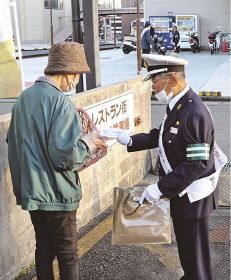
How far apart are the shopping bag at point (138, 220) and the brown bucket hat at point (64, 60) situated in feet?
2.75

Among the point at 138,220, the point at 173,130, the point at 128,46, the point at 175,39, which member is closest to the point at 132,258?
the point at 138,220

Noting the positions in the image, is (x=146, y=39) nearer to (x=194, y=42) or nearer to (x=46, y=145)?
(x=194, y=42)

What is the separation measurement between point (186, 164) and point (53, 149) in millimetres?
734

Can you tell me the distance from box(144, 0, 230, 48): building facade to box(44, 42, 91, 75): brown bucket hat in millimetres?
28961

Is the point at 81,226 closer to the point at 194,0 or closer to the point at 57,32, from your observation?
the point at 57,32

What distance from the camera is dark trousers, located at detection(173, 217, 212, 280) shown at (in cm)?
290

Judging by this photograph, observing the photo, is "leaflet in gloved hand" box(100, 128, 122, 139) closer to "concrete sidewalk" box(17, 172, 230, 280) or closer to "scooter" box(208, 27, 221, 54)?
"concrete sidewalk" box(17, 172, 230, 280)

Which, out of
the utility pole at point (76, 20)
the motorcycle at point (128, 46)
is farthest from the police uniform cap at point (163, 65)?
the motorcycle at point (128, 46)

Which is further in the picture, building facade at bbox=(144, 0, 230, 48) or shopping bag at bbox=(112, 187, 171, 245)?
building facade at bbox=(144, 0, 230, 48)

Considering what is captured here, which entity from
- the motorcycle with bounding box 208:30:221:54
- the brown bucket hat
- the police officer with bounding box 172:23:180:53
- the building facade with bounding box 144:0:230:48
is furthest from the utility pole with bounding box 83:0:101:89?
the building facade with bounding box 144:0:230:48

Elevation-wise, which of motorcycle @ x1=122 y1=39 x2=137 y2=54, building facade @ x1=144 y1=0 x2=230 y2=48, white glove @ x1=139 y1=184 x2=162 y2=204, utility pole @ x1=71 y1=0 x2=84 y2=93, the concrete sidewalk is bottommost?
the concrete sidewalk

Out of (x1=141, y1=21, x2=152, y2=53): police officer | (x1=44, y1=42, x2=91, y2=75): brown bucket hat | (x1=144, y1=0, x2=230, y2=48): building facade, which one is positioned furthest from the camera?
(x1=144, y1=0, x2=230, y2=48): building facade

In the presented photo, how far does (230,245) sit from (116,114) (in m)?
1.76

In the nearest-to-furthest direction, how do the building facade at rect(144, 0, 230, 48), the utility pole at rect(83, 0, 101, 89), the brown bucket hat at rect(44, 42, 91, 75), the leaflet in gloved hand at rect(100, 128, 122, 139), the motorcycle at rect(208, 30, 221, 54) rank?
1. the brown bucket hat at rect(44, 42, 91, 75)
2. the leaflet in gloved hand at rect(100, 128, 122, 139)
3. the utility pole at rect(83, 0, 101, 89)
4. the motorcycle at rect(208, 30, 221, 54)
5. the building facade at rect(144, 0, 230, 48)
